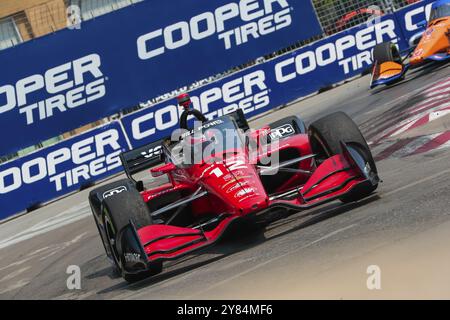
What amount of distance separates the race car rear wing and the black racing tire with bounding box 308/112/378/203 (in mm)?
2476

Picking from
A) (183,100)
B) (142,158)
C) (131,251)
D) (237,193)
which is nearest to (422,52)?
(183,100)

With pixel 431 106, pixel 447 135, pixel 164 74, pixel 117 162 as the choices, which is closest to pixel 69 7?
pixel 164 74

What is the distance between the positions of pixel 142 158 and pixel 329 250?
446 cm

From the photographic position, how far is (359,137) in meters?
8.59

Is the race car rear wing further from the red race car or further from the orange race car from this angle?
the orange race car

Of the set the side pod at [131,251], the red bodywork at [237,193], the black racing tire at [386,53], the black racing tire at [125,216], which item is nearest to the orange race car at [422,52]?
the black racing tire at [386,53]

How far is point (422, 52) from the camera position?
16969 mm

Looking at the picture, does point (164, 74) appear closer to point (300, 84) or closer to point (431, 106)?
point (300, 84)

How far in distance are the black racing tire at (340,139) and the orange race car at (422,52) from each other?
28.1 feet

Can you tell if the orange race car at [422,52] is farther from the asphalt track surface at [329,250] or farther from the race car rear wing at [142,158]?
the race car rear wing at [142,158]

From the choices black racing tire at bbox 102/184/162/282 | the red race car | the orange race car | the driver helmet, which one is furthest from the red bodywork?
the orange race car

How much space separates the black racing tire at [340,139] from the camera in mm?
8477

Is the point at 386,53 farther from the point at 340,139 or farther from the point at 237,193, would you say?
the point at 237,193

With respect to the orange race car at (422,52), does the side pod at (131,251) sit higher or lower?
lower
